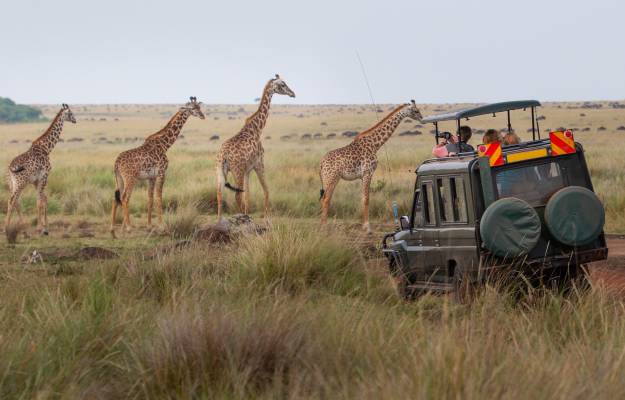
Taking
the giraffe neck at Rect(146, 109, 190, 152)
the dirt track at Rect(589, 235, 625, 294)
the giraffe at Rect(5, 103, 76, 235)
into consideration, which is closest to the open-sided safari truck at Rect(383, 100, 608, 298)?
the dirt track at Rect(589, 235, 625, 294)

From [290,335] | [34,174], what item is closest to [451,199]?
[290,335]

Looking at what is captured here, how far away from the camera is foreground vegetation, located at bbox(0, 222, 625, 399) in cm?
523

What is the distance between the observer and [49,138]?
19.5 m

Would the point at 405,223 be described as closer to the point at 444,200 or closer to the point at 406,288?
the point at 406,288

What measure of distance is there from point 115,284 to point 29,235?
31.0ft

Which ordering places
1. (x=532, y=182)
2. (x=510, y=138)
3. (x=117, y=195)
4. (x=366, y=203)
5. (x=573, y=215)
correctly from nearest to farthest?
(x=573, y=215) → (x=532, y=182) → (x=510, y=138) → (x=366, y=203) → (x=117, y=195)

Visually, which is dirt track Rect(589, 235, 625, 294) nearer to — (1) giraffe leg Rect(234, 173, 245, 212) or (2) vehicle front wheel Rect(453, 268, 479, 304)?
(2) vehicle front wheel Rect(453, 268, 479, 304)

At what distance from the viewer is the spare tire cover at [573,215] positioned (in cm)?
863

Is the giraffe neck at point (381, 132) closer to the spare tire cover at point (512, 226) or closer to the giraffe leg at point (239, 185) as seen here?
the giraffe leg at point (239, 185)

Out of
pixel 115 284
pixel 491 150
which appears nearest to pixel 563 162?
pixel 491 150

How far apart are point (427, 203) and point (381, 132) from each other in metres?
8.87

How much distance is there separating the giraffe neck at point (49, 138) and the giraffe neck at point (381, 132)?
510 cm

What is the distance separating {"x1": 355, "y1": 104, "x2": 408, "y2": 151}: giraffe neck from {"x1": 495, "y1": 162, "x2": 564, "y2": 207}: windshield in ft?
31.0

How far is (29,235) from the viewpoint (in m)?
18.0
